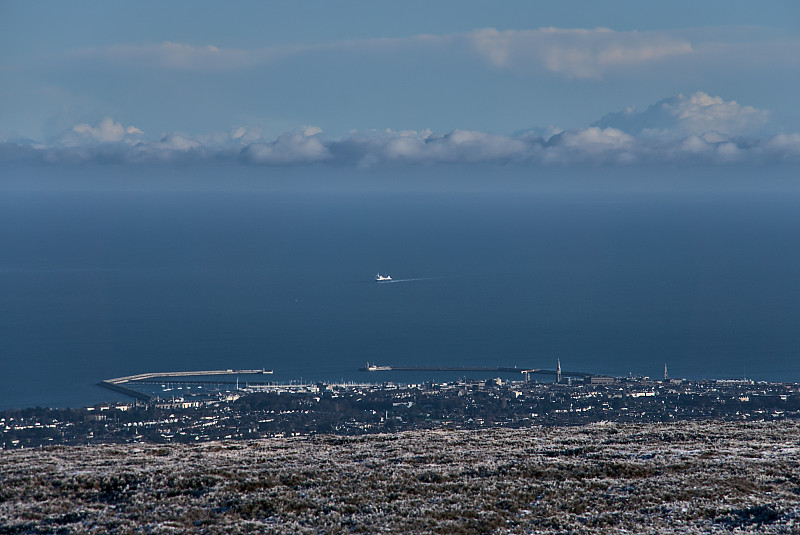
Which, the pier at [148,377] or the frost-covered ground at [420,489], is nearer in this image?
the frost-covered ground at [420,489]

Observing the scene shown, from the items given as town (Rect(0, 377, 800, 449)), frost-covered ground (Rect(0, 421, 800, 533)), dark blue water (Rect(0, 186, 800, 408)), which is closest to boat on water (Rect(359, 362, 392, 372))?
dark blue water (Rect(0, 186, 800, 408))

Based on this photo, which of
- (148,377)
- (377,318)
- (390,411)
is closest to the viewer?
(390,411)

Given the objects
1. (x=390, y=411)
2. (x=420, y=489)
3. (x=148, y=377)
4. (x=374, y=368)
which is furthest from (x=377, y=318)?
(x=420, y=489)

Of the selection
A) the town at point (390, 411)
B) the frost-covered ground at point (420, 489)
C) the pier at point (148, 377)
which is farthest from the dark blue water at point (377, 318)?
the frost-covered ground at point (420, 489)

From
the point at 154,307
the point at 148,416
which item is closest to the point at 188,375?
the point at 148,416

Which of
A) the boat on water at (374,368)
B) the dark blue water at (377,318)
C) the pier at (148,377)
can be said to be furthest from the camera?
the dark blue water at (377,318)

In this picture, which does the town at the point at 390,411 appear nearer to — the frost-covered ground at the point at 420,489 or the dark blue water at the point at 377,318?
the dark blue water at the point at 377,318

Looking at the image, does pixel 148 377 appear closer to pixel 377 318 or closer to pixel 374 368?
pixel 374 368
